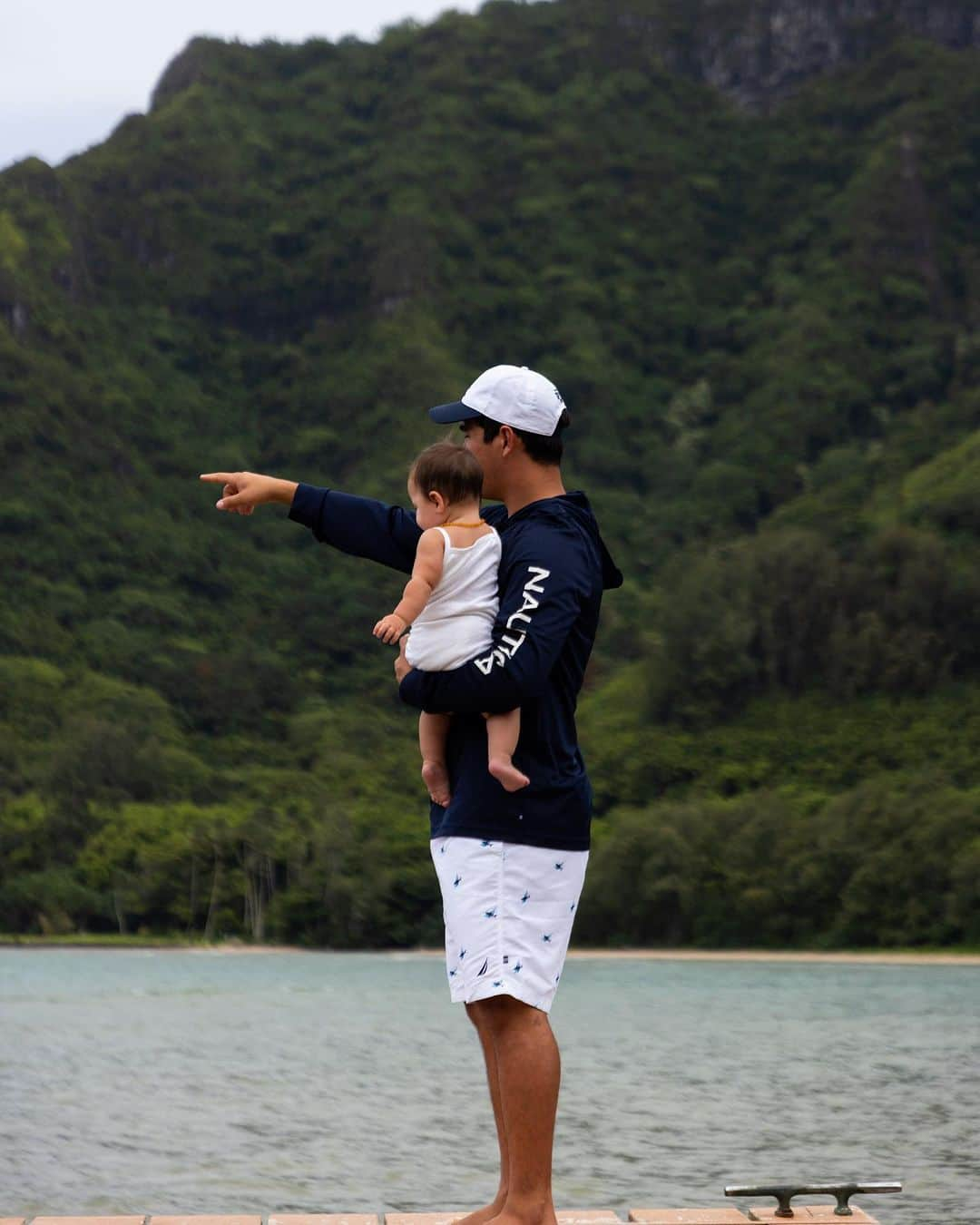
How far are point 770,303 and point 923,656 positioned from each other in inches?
1889

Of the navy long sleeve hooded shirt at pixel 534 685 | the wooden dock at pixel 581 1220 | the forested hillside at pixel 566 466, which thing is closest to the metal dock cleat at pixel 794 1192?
the wooden dock at pixel 581 1220

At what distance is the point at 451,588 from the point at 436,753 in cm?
37

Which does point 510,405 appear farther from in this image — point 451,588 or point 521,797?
point 521,797

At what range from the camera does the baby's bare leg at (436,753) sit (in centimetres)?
422

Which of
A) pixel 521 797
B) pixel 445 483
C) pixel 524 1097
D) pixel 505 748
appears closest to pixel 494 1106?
pixel 524 1097

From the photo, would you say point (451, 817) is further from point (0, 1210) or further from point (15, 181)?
point (15, 181)

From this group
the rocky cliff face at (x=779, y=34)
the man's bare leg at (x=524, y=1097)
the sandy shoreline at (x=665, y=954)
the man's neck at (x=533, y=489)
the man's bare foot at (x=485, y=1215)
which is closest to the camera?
the man's bare leg at (x=524, y=1097)

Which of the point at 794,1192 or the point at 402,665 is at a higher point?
the point at 402,665

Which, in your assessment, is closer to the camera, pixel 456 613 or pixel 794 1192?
pixel 456 613

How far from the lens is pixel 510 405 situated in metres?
4.25

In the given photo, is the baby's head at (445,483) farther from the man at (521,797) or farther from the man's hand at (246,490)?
the man's hand at (246,490)

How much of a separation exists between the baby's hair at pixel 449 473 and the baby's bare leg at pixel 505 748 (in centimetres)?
46

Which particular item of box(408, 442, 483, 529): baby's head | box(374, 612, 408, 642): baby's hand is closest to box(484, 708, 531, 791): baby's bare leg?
box(374, 612, 408, 642): baby's hand

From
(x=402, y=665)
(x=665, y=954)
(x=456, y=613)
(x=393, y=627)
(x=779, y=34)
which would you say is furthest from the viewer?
(x=779, y=34)
